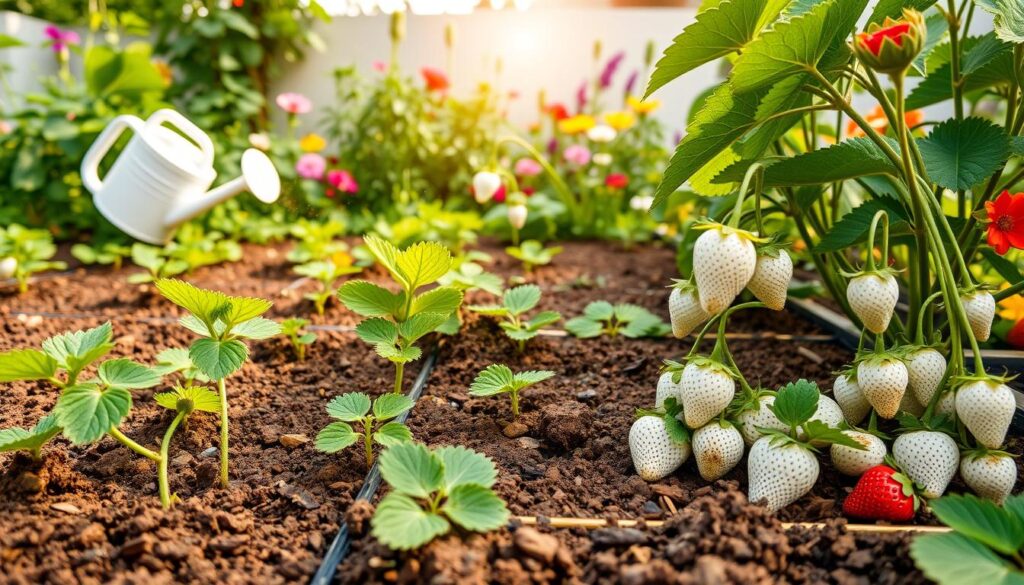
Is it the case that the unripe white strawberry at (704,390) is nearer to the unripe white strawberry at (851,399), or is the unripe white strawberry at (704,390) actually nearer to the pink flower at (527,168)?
the unripe white strawberry at (851,399)

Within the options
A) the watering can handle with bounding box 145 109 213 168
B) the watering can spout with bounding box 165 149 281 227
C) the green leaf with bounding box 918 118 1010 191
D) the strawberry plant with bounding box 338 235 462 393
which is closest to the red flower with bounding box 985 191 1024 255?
the green leaf with bounding box 918 118 1010 191

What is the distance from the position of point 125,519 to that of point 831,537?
2.52 ft

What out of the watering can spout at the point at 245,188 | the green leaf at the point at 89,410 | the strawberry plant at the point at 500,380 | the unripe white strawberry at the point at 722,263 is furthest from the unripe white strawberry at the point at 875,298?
the watering can spout at the point at 245,188

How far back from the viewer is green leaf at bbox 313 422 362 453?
0.91 metres

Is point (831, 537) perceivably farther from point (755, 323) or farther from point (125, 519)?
point (755, 323)

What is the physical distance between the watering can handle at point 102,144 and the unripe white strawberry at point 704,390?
5.49 ft

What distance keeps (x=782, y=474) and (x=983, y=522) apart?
209mm

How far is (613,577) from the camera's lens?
0.71m

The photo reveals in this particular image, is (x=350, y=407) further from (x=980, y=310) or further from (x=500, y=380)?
(x=980, y=310)

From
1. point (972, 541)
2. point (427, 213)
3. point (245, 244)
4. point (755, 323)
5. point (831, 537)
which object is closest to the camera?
point (972, 541)

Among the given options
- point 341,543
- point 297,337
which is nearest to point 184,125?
point 297,337

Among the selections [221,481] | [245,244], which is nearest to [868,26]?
[221,481]

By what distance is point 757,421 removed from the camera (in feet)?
3.04

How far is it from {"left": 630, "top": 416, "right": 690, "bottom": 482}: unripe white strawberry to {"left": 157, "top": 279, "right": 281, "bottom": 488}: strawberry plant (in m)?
0.50
